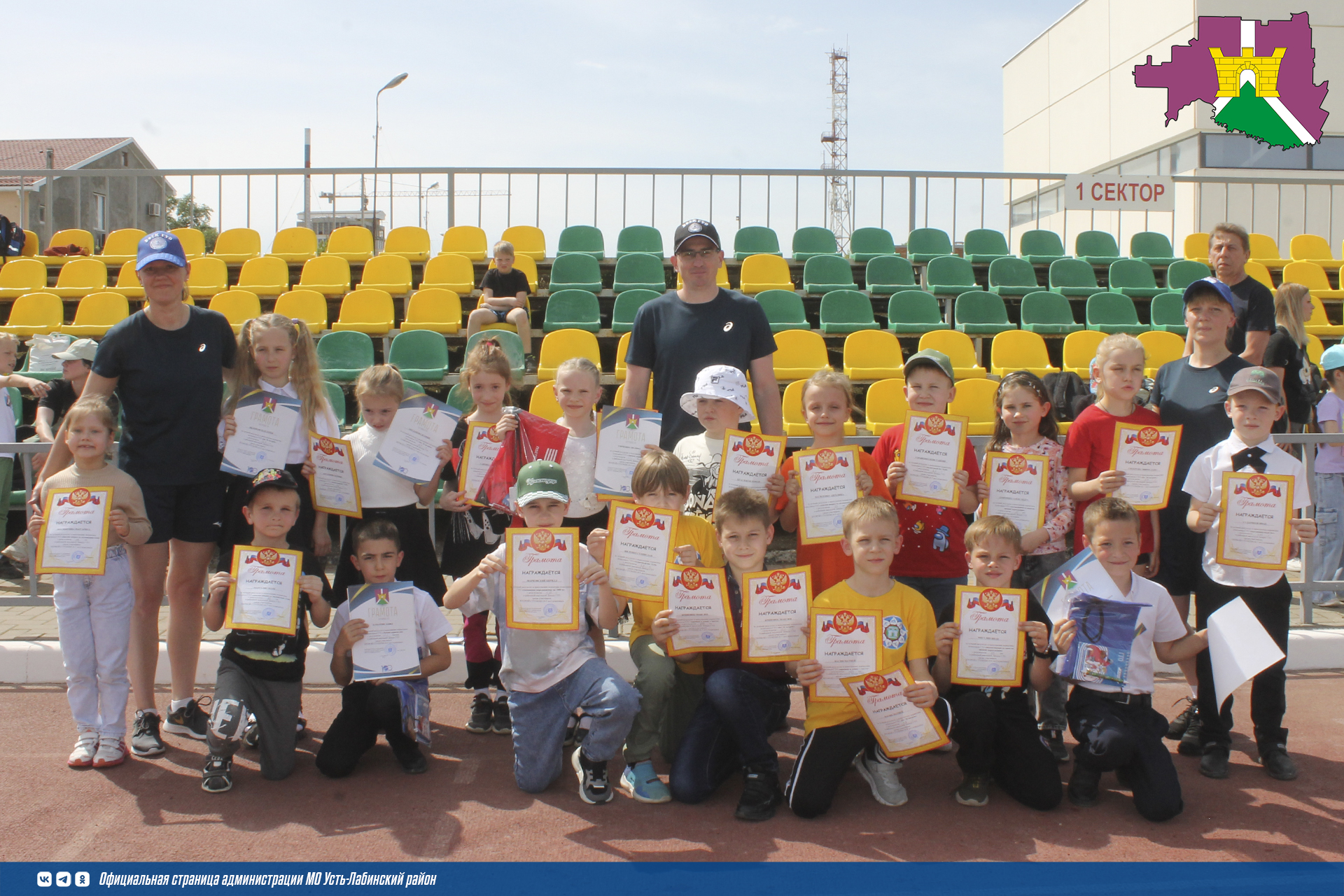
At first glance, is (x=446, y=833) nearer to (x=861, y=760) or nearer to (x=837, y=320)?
(x=861, y=760)

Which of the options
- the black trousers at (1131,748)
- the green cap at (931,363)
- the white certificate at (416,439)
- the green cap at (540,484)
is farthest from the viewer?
the white certificate at (416,439)

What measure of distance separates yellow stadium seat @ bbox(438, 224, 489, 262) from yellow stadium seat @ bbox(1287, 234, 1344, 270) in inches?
374

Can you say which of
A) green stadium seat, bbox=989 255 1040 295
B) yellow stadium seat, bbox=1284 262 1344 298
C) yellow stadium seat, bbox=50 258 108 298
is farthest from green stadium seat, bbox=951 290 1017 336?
yellow stadium seat, bbox=50 258 108 298

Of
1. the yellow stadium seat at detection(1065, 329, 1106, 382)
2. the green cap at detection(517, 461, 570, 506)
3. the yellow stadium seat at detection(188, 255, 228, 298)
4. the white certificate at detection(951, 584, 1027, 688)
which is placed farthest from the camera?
the yellow stadium seat at detection(188, 255, 228, 298)

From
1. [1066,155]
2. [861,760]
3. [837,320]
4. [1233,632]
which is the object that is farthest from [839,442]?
[1066,155]

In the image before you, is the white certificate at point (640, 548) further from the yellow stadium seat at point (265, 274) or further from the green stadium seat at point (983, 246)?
the green stadium seat at point (983, 246)

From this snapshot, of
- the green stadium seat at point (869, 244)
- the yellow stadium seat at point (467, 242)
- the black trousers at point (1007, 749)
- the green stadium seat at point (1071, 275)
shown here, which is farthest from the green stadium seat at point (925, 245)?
the black trousers at point (1007, 749)

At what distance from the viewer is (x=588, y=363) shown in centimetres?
399

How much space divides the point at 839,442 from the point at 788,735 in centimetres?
Answer: 132

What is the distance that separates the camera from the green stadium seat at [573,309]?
9078 mm

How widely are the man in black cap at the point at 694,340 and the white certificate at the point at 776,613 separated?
2.81 feet

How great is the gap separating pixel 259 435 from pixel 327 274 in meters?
6.58

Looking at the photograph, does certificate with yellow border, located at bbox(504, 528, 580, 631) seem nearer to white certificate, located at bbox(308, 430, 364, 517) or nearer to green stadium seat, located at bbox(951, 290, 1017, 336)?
white certificate, located at bbox(308, 430, 364, 517)

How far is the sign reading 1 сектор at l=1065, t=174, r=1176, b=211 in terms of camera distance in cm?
1086
